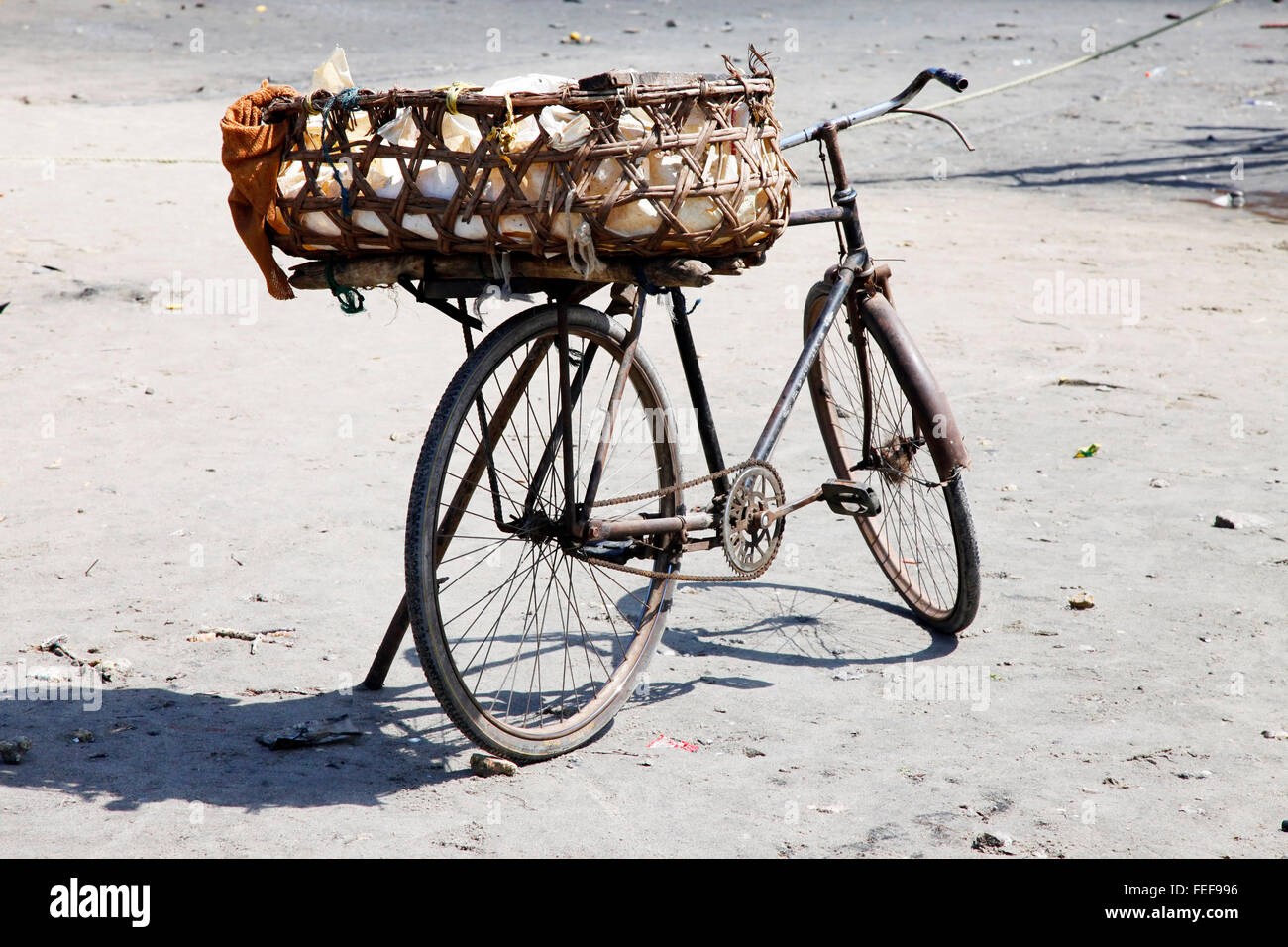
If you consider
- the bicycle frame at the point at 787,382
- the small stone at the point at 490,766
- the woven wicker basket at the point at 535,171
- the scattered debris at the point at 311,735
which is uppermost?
the woven wicker basket at the point at 535,171

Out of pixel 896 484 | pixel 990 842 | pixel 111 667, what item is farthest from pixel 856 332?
pixel 111 667

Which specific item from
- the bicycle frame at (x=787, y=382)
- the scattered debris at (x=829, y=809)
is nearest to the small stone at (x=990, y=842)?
the scattered debris at (x=829, y=809)

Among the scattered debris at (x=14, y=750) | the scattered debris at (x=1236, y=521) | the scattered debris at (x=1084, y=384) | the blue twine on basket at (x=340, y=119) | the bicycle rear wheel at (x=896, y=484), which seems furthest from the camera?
the scattered debris at (x=1084, y=384)

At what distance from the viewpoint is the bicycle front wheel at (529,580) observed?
9.10 ft

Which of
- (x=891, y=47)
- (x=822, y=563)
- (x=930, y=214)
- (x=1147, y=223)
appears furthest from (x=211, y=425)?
(x=891, y=47)

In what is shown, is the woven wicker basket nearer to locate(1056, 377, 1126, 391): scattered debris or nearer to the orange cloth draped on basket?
the orange cloth draped on basket

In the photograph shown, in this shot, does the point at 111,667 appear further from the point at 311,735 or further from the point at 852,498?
the point at 852,498

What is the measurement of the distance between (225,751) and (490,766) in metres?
0.61

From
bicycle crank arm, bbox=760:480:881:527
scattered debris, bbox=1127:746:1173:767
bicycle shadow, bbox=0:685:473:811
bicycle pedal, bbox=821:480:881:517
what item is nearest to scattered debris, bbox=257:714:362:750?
bicycle shadow, bbox=0:685:473:811

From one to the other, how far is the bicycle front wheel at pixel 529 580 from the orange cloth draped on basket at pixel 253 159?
55 cm

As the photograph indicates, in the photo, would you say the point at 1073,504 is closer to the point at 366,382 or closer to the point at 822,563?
the point at 822,563

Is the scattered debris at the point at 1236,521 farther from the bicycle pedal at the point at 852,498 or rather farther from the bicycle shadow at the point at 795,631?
the bicycle pedal at the point at 852,498

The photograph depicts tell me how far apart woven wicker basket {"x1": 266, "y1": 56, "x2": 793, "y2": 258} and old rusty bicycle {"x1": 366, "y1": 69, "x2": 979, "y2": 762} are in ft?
0.57

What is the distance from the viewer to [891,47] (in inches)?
623
